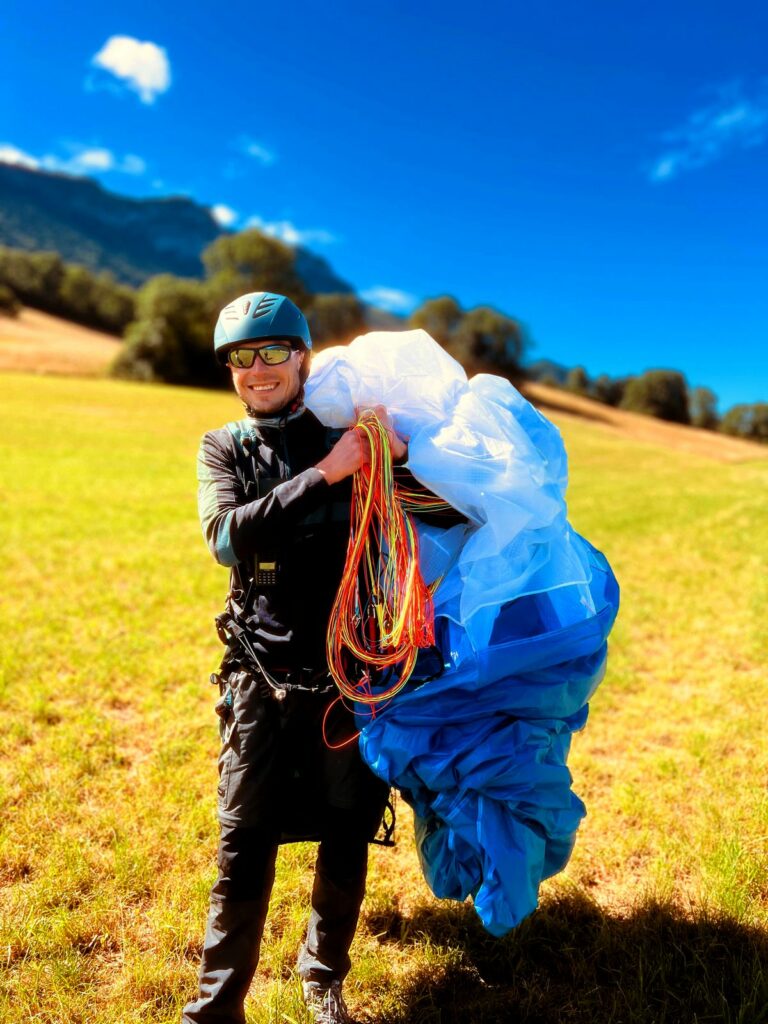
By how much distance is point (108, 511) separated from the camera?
11.9m

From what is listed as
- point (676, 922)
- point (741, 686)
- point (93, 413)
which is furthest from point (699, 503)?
point (93, 413)

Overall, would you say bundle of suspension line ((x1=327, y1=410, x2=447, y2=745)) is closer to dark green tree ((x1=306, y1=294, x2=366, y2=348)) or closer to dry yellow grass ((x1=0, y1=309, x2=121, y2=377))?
dry yellow grass ((x1=0, y1=309, x2=121, y2=377))

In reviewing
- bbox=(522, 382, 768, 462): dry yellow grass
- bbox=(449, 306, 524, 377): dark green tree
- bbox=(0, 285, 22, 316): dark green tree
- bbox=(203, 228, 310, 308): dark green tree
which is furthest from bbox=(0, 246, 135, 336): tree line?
bbox=(522, 382, 768, 462): dry yellow grass

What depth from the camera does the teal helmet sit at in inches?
86.5

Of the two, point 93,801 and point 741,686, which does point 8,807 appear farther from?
point 741,686

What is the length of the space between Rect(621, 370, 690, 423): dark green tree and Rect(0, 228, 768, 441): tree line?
119mm

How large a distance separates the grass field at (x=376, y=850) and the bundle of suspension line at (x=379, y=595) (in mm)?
1194

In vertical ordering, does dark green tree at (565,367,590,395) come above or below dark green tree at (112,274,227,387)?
above

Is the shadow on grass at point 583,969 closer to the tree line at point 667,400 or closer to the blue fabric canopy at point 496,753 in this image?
the blue fabric canopy at point 496,753

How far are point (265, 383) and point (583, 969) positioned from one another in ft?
8.28

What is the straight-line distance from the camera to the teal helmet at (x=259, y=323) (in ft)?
7.21

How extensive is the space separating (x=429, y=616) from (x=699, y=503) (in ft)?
56.0

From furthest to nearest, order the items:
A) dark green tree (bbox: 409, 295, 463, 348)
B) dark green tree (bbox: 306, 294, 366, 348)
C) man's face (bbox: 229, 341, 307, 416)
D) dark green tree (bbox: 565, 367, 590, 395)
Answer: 1. dark green tree (bbox: 565, 367, 590, 395)
2. dark green tree (bbox: 409, 295, 463, 348)
3. dark green tree (bbox: 306, 294, 366, 348)
4. man's face (bbox: 229, 341, 307, 416)

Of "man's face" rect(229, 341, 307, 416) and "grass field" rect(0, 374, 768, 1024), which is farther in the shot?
"grass field" rect(0, 374, 768, 1024)
